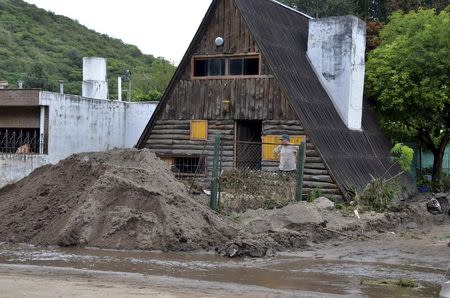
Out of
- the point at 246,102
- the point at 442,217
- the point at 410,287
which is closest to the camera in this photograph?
the point at 410,287

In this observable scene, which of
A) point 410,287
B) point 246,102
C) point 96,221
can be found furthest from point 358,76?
point 410,287

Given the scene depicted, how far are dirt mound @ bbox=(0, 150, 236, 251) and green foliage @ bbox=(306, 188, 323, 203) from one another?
5973 millimetres

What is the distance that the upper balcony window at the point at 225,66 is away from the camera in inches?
924

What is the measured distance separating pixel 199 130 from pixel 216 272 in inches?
538

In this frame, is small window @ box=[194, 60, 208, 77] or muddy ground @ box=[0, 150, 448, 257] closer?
muddy ground @ box=[0, 150, 448, 257]

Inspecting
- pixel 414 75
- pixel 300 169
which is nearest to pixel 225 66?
pixel 414 75

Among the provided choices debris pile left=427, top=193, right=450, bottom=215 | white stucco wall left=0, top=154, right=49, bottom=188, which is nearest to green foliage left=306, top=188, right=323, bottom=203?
debris pile left=427, top=193, right=450, bottom=215

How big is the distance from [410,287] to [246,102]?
14011 millimetres

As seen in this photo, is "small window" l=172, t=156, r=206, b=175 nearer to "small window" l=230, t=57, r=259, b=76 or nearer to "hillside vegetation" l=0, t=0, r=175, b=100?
"small window" l=230, t=57, r=259, b=76

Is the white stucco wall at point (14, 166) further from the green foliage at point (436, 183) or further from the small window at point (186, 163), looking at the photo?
the green foliage at point (436, 183)

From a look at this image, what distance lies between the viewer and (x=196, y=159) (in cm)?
2441

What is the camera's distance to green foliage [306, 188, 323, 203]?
20228 millimetres

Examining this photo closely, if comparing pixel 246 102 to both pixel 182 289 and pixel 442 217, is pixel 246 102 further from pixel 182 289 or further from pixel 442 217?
pixel 182 289

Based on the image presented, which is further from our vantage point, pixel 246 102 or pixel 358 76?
pixel 358 76
